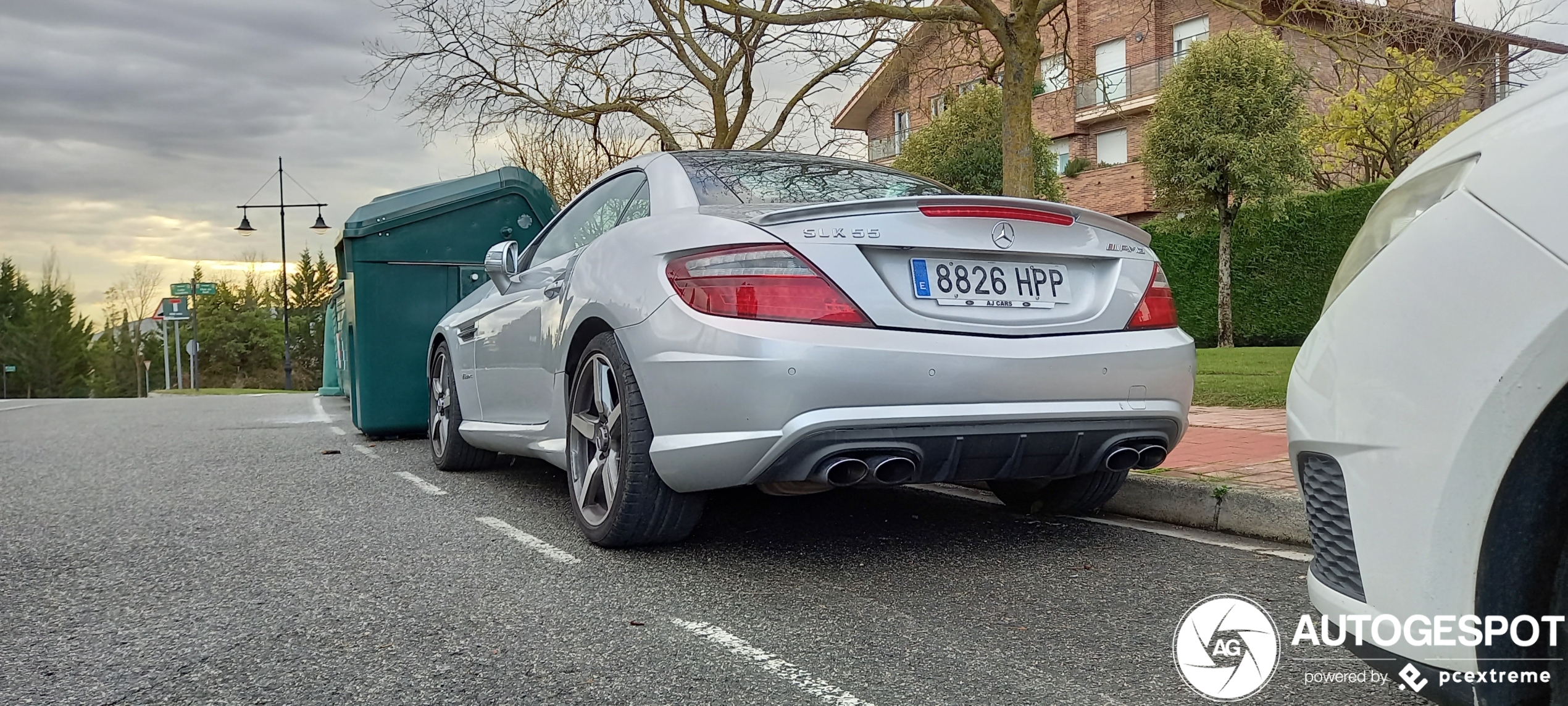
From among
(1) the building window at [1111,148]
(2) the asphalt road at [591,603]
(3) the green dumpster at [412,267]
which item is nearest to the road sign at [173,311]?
(1) the building window at [1111,148]

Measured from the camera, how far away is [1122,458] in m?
3.50

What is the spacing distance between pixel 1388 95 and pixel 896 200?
1881cm

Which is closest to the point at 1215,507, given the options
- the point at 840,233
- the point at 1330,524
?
the point at 840,233

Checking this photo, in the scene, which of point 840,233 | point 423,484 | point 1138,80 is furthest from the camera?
point 1138,80

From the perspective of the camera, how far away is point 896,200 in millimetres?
3301

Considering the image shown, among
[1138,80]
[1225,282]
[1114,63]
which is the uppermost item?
[1114,63]

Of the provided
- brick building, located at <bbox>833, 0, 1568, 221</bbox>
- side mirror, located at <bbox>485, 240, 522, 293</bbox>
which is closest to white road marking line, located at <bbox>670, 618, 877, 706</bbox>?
side mirror, located at <bbox>485, 240, 522, 293</bbox>

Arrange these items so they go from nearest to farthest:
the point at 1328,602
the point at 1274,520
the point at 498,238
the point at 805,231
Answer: the point at 1328,602 → the point at 805,231 → the point at 1274,520 → the point at 498,238

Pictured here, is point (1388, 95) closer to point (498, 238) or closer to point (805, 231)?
point (498, 238)

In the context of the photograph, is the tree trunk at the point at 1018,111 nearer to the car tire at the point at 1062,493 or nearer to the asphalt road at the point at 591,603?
→ the asphalt road at the point at 591,603

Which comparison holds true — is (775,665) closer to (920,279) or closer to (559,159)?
(920,279)

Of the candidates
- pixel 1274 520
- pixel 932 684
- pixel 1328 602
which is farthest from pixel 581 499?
pixel 1328 602

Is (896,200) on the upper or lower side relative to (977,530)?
upper

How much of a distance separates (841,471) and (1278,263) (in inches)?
771
